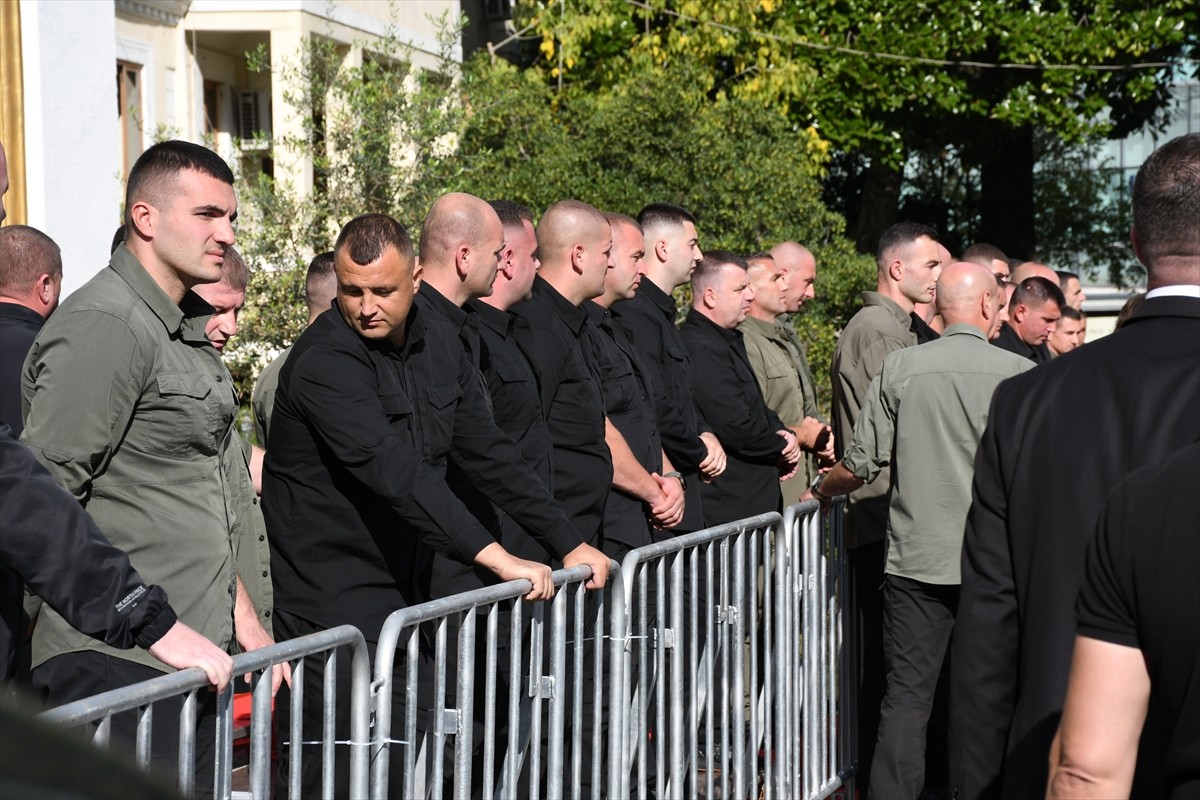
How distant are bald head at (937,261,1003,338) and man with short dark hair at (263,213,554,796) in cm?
222

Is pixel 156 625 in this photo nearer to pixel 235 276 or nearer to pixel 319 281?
pixel 235 276

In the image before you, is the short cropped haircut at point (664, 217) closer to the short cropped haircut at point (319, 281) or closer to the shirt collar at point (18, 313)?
the short cropped haircut at point (319, 281)

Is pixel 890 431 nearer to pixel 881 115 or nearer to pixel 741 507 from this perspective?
pixel 741 507

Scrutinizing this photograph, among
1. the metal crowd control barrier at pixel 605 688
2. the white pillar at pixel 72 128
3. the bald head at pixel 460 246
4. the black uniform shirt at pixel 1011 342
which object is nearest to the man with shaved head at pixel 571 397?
the metal crowd control barrier at pixel 605 688

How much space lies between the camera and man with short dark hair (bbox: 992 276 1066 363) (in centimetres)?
934

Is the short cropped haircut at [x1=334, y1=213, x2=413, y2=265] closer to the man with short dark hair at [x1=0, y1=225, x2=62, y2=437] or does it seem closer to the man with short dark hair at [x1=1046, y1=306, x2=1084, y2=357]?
the man with short dark hair at [x1=0, y1=225, x2=62, y2=437]

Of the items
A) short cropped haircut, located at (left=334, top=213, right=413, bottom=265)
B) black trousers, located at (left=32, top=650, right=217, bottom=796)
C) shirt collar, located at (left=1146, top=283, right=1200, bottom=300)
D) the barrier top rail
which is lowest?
black trousers, located at (left=32, top=650, right=217, bottom=796)

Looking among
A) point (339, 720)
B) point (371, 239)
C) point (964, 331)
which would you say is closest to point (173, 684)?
point (339, 720)

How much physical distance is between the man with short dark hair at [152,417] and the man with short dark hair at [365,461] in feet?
1.06

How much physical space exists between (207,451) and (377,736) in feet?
3.07

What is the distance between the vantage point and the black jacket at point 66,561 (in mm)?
2994

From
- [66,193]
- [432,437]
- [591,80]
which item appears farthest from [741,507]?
[591,80]

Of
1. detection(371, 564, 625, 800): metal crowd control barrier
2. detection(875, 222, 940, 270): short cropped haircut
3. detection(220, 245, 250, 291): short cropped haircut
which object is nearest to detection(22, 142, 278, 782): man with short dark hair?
detection(371, 564, 625, 800): metal crowd control barrier

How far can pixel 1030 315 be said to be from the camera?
941 centimetres
